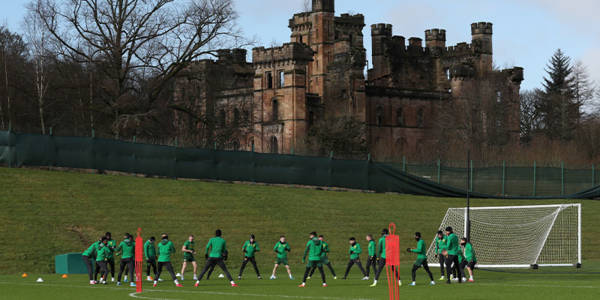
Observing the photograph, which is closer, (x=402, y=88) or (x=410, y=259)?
(x=410, y=259)

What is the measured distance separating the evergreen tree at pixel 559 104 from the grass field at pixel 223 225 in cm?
5251

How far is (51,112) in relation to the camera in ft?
246

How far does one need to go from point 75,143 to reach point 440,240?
2517 centimetres

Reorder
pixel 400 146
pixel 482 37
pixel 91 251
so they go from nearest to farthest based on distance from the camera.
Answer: pixel 91 251
pixel 400 146
pixel 482 37

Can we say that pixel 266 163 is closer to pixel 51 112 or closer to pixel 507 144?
pixel 51 112

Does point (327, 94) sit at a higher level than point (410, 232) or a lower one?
higher

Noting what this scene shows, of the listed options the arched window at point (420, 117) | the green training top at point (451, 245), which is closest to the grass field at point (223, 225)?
the green training top at point (451, 245)

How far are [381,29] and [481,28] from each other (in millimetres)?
11990

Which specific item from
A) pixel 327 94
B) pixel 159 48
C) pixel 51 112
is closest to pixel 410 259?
pixel 159 48

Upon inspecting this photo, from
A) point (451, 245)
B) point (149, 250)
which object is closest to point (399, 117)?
point (149, 250)

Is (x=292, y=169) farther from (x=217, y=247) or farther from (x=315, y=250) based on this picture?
(x=217, y=247)

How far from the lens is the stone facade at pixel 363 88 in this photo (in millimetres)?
99188

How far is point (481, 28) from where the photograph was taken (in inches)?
4660

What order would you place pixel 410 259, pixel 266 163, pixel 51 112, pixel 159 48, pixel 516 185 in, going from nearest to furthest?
1. pixel 410 259
2. pixel 266 163
3. pixel 516 185
4. pixel 159 48
5. pixel 51 112
